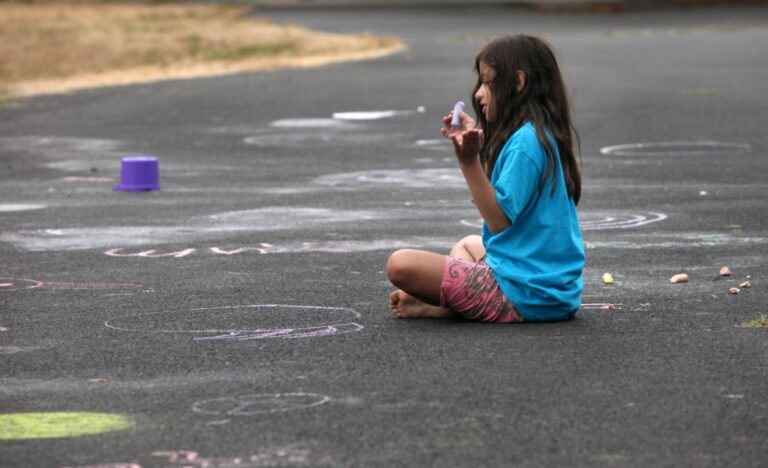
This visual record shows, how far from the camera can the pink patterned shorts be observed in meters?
6.45

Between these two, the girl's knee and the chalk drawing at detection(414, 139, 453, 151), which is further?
the chalk drawing at detection(414, 139, 453, 151)

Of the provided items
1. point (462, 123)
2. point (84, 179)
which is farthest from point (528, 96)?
point (84, 179)

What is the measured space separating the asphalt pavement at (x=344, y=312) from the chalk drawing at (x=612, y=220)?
4 centimetres

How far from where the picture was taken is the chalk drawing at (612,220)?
31.8ft

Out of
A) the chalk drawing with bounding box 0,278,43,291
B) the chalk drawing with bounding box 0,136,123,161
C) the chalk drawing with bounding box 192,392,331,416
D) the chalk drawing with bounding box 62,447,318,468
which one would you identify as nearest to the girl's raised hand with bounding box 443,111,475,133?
the chalk drawing with bounding box 192,392,331,416

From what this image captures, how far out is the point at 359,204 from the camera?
1093 cm

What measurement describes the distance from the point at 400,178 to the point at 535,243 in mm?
6089

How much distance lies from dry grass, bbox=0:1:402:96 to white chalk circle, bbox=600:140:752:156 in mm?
10753

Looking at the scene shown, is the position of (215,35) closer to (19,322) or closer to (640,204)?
(640,204)

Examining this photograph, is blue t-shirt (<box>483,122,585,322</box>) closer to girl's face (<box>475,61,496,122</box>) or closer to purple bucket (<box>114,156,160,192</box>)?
girl's face (<box>475,61,496,122</box>)

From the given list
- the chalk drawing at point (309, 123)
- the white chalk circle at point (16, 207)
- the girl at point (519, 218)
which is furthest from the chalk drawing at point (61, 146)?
the girl at point (519, 218)

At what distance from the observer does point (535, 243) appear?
6.45 meters

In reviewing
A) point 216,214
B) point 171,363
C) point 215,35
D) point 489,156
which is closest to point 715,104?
point 216,214

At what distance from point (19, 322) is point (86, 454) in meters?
2.31
